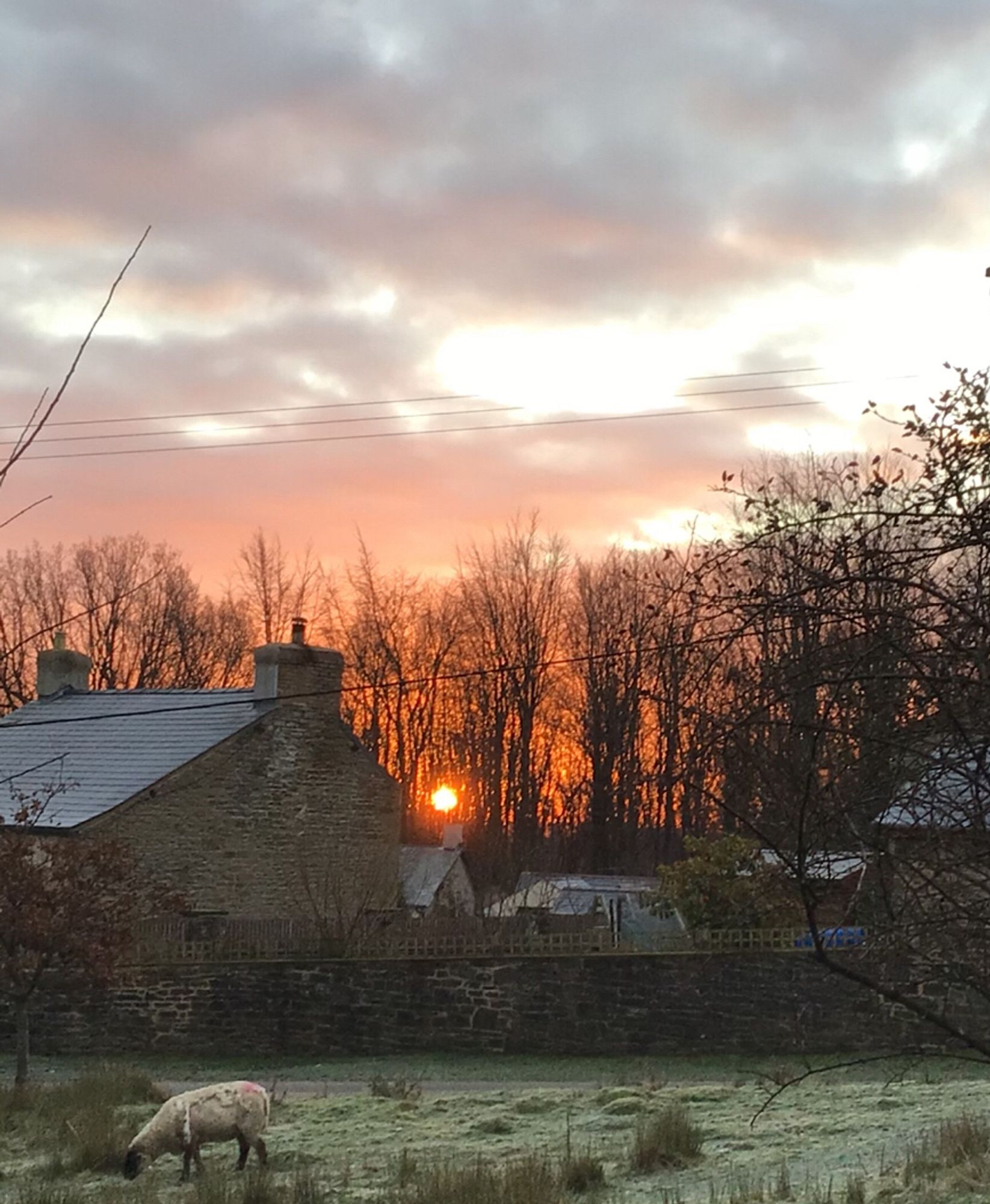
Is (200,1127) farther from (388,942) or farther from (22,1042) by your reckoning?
(388,942)

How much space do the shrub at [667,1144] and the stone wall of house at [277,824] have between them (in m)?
15.5

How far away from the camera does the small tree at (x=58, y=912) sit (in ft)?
62.0

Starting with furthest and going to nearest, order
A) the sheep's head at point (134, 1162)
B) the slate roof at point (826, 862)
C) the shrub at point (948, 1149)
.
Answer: the sheep's head at point (134, 1162) < the shrub at point (948, 1149) < the slate roof at point (826, 862)

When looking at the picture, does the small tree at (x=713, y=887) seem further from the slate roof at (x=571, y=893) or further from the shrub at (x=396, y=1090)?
the slate roof at (x=571, y=893)

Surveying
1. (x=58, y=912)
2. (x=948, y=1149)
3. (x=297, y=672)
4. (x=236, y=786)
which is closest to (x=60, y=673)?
(x=297, y=672)

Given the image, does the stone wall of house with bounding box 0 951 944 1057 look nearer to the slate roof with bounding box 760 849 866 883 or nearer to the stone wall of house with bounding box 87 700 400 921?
the stone wall of house with bounding box 87 700 400 921

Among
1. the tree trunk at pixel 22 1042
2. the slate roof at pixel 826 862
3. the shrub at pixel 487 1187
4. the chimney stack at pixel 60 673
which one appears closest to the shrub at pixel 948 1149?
the shrub at pixel 487 1187

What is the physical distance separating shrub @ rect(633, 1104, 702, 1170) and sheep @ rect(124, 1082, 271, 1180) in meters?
3.25

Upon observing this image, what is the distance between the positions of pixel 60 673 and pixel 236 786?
8217 millimetres

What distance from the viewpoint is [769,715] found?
16.6ft

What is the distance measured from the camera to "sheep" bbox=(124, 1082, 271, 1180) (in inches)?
489

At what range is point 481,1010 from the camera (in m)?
22.1

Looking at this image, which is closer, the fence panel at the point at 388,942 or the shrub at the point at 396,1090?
the shrub at the point at 396,1090

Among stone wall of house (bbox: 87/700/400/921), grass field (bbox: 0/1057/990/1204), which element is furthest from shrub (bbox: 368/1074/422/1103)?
stone wall of house (bbox: 87/700/400/921)
